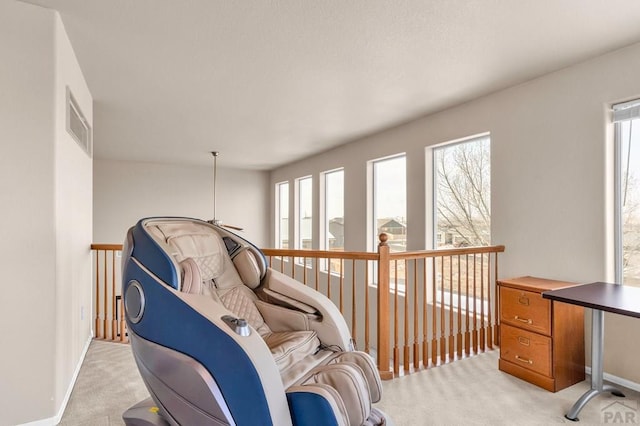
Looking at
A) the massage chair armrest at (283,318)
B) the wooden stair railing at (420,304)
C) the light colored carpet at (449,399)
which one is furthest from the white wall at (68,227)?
the massage chair armrest at (283,318)

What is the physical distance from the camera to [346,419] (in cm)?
135

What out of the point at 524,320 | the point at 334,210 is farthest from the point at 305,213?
the point at 524,320

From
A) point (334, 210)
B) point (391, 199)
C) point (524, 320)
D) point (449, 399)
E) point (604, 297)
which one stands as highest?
point (391, 199)

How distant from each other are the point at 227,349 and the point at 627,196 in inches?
115

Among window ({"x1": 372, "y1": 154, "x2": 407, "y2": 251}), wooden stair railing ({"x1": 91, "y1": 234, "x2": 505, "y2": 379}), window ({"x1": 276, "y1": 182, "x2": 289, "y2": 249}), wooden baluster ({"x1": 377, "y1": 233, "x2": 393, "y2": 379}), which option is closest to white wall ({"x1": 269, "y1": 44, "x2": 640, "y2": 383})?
wooden stair railing ({"x1": 91, "y1": 234, "x2": 505, "y2": 379})

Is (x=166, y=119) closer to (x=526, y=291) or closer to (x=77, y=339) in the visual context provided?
(x=77, y=339)

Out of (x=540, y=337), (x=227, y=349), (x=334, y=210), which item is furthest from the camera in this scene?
(x=334, y=210)

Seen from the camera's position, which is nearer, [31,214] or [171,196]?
[31,214]

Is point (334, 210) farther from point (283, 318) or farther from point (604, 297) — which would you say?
point (604, 297)

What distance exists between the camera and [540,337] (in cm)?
251

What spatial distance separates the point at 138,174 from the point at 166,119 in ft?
11.1

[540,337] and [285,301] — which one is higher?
[285,301]

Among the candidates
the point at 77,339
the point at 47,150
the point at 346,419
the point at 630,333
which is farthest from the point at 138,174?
the point at 630,333

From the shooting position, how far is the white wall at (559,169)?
2568 millimetres
